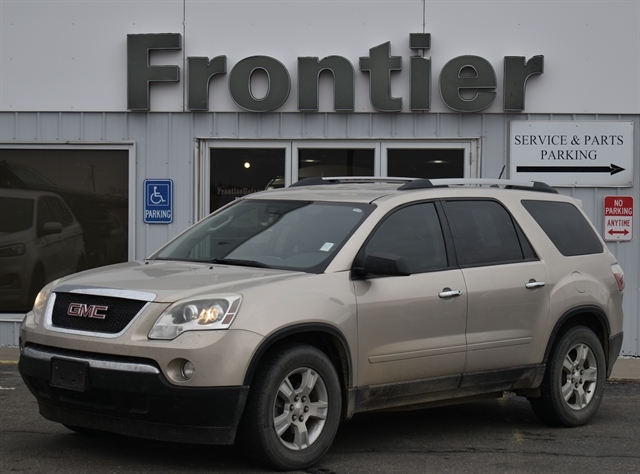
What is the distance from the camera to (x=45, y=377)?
5.79 metres

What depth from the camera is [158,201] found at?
12.1 meters

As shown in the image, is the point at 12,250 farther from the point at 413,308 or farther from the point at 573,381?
the point at 573,381

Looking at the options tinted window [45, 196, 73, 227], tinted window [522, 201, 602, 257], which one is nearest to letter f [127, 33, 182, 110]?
tinted window [45, 196, 73, 227]

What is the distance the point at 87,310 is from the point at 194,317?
0.70 metres

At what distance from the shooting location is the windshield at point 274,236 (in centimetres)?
642

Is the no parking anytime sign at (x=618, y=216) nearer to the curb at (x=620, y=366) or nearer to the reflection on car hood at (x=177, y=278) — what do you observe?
the curb at (x=620, y=366)

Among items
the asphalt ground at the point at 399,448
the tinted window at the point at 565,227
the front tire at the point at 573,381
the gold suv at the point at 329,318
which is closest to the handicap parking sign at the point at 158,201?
the asphalt ground at the point at 399,448

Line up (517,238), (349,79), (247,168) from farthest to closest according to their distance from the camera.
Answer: (247,168)
(349,79)
(517,238)

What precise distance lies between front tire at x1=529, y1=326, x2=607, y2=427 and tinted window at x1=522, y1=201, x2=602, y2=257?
66 centimetres

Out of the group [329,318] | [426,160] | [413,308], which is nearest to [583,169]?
[426,160]

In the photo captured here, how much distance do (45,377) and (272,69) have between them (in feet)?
22.2

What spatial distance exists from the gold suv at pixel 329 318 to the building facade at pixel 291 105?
3.83 metres

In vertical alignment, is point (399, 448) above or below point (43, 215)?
below

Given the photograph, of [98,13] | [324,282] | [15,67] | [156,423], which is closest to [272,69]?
[98,13]
